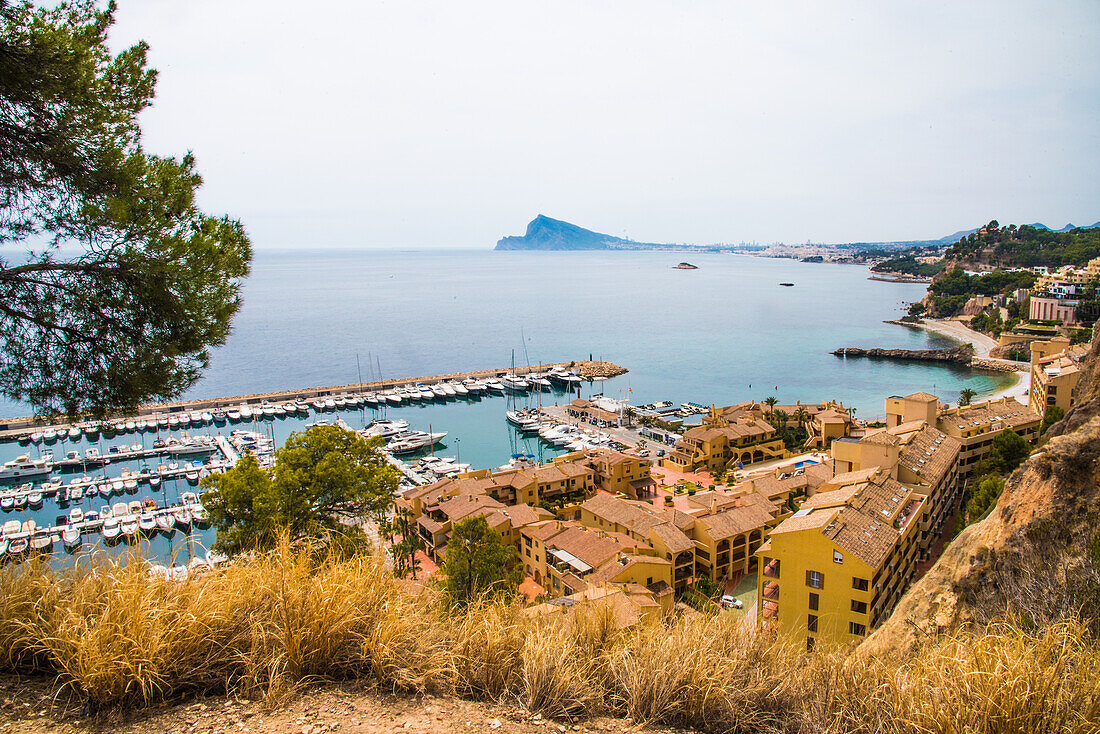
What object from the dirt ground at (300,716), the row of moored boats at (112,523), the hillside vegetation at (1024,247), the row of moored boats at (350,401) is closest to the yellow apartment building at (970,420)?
the dirt ground at (300,716)

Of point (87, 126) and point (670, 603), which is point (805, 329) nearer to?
point (670, 603)

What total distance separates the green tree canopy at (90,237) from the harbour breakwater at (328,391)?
108ft

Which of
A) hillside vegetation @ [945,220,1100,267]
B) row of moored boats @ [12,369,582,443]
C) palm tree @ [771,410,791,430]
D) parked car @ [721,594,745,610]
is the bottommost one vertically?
row of moored boats @ [12,369,582,443]

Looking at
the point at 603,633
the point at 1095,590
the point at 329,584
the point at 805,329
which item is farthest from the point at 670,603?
the point at 805,329

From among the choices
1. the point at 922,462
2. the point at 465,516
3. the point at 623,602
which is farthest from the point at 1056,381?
the point at 623,602

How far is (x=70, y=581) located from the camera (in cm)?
307

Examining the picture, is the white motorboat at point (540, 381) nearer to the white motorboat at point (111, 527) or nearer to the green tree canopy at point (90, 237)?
the white motorboat at point (111, 527)

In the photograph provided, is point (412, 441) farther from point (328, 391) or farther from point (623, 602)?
point (623, 602)

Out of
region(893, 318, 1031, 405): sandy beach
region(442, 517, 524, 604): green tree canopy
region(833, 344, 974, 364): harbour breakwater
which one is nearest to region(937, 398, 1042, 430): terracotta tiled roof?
region(893, 318, 1031, 405): sandy beach

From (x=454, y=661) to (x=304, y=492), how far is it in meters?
4.70

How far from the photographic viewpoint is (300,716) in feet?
8.21

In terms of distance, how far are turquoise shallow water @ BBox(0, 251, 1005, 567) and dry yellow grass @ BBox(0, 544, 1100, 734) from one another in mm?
15482

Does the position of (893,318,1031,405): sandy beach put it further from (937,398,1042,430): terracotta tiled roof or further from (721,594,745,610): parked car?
(721,594,745,610): parked car

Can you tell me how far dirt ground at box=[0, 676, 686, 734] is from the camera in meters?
2.39
